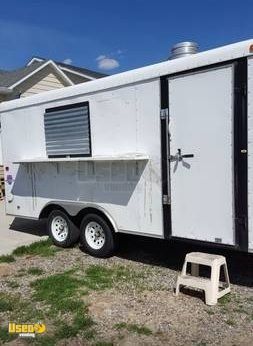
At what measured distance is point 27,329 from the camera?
14.9ft

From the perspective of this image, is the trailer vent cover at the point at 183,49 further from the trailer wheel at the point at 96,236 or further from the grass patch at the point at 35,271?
the grass patch at the point at 35,271

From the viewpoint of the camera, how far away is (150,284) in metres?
5.61

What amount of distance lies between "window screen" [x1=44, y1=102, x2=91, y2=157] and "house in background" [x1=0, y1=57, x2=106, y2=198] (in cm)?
671

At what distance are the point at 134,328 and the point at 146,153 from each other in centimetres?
236

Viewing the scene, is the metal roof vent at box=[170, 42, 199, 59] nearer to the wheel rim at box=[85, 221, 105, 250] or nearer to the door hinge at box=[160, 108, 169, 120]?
the door hinge at box=[160, 108, 169, 120]

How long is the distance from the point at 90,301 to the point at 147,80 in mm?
2802

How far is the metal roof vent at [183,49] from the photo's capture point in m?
6.03

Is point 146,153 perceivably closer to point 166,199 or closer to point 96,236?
point 166,199

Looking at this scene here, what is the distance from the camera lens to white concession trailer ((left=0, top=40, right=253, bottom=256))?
199 inches

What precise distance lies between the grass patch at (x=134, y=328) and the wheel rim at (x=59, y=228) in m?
3.16

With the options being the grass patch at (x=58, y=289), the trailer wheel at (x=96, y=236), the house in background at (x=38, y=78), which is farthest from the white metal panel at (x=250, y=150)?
the house in background at (x=38, y=78)

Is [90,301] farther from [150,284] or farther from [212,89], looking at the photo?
[212,89]

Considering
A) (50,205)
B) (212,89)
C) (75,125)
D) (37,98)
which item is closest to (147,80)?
(212,89)

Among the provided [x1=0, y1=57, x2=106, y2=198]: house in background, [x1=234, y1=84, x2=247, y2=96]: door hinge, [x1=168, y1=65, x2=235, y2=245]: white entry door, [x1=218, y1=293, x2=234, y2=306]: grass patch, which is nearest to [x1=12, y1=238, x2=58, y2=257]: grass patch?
[x1=168, y1=65, x2=235, y2=245]: white entry door
